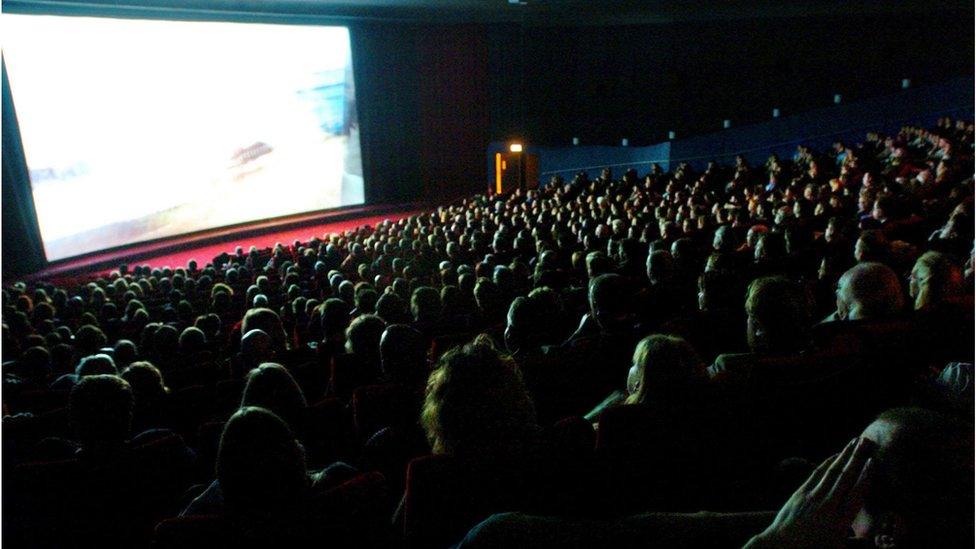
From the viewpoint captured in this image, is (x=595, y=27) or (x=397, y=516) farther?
(x=595, y=27)

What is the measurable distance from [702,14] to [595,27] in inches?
126

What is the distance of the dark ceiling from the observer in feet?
45.5

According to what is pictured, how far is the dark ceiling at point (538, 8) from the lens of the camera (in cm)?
1386

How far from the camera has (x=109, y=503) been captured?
91.8 inches

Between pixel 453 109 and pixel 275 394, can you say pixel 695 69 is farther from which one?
pixel 275 394

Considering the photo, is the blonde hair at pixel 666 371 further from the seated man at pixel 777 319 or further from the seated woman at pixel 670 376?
the seated man at pixel 777 319

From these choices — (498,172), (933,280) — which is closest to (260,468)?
(933,280)

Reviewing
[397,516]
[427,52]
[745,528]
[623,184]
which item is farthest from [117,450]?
[427,52]

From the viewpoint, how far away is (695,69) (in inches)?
685

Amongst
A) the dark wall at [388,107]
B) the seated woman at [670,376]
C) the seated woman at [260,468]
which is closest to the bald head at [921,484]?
the seated woman at [670,376]


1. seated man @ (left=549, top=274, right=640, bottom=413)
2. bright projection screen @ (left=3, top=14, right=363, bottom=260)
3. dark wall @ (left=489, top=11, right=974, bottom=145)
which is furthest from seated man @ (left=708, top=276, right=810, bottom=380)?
bright projection screen @ (left=3, top=14, right=363, bottom=260)

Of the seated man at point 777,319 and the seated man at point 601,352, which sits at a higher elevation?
the seated man at point 777,319

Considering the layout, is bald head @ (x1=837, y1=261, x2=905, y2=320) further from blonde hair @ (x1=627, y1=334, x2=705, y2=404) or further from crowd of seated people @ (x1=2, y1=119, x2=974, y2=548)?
blonde hair @ (x1=627, y1=334, x2=705, y2=404)

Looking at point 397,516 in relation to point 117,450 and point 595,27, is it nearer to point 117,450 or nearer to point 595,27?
point 117,450
